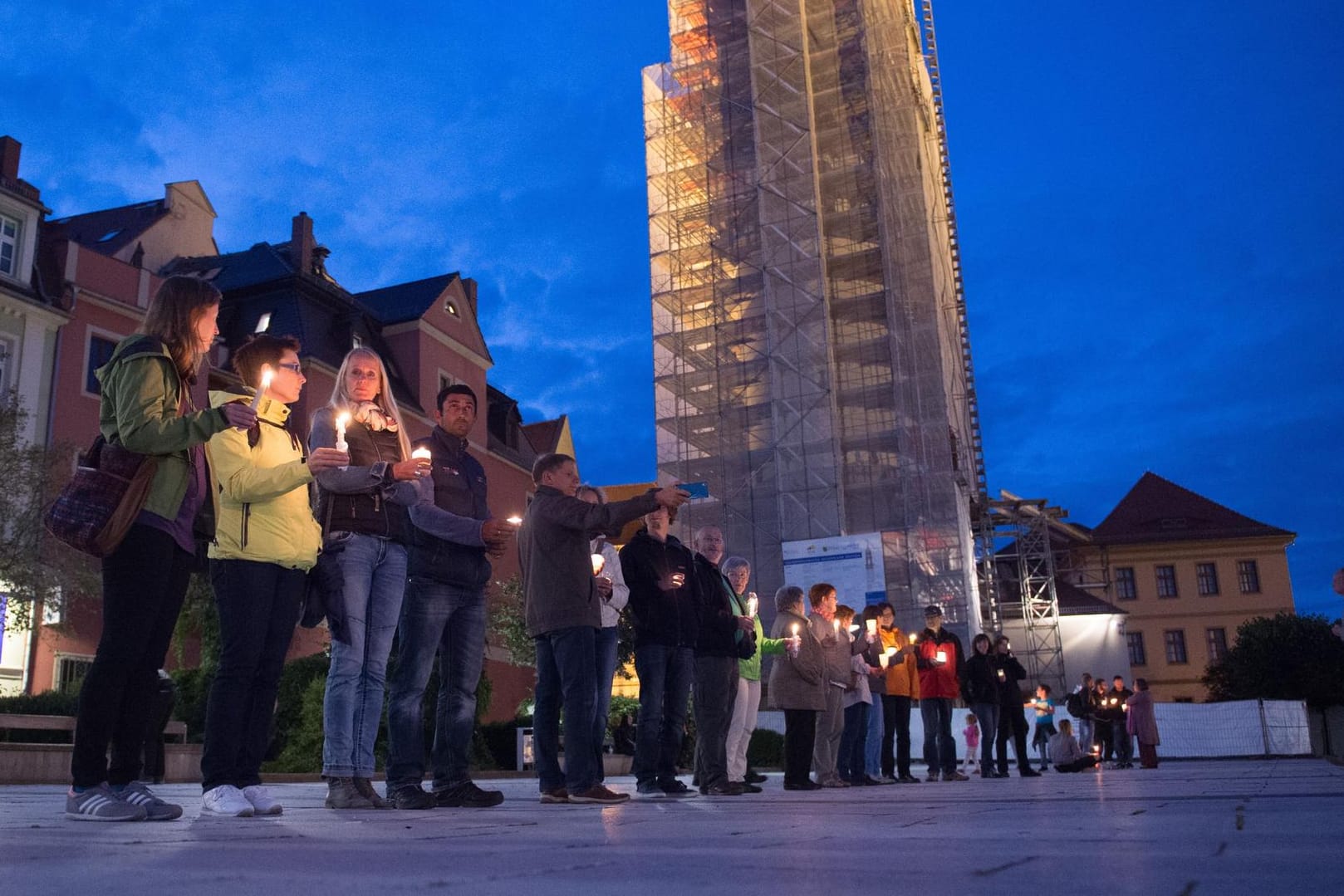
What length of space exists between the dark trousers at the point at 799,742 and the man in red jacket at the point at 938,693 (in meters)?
4.18

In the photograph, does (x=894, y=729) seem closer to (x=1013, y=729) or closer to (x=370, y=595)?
(x=1013, y=729)

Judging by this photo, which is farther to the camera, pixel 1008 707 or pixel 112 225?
pixel 112 225

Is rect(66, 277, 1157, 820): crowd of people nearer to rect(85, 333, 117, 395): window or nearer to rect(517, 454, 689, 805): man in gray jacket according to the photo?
rect(517, 454, 689, 805): man in gray jacket

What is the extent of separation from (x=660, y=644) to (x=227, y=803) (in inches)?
124

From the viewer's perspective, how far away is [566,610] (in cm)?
578

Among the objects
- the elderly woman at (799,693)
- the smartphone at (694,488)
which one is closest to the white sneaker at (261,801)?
the smartphone at (694,488)

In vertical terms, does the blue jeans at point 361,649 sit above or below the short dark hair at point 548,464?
below

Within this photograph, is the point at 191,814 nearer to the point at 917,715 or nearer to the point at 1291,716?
the point at 917,715

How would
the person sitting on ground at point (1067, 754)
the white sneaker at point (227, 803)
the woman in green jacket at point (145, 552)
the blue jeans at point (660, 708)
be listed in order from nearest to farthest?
the woman in green jacket at point (145, 552) → the white sneaker at point (227, 803) → the blue jeans at point (660, 708) → the person sitting on ground at point (1067, 754)

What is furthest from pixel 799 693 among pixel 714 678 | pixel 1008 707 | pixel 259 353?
pixel 1008 707

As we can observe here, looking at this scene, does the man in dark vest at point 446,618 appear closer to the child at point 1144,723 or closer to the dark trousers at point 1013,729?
the dark trousers at point 1013,729

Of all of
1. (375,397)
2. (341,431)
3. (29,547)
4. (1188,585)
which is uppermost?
(1188,585)

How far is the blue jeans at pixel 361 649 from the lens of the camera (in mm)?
5047

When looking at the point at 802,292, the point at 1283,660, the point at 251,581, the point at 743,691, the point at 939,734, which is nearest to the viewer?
the point at 251,581
